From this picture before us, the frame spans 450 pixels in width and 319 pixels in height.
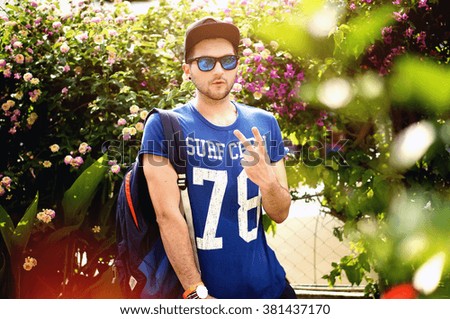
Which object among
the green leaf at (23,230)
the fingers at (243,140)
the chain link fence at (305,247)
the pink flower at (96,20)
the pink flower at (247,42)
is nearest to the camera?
the fingers at (243,140)

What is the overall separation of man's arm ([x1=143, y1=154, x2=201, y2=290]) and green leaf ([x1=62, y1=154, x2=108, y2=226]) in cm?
140

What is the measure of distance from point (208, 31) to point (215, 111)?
29 centimetres

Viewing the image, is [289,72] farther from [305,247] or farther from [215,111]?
[305,247]

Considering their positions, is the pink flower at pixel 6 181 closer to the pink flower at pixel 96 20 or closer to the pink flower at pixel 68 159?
the pink flower at pixel 68 159

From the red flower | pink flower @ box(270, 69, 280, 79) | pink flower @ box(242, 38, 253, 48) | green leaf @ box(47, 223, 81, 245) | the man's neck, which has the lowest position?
the red flower

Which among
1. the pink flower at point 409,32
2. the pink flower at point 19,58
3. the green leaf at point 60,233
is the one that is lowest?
the green leaf at point 60,233

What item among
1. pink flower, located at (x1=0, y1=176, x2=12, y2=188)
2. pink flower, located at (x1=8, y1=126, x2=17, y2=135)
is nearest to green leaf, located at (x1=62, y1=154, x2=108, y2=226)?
pink flower, located at (x1=0, y1=176, x2=12, y2=188)

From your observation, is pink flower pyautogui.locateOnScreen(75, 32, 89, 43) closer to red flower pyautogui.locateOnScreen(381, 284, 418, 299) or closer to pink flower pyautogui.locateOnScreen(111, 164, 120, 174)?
pink flower pyautogui.locateOnScreen(111, 164, 120, 174)

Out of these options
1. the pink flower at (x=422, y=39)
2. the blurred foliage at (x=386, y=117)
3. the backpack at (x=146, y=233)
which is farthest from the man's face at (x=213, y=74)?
the pink flower at (x=422, y=39)

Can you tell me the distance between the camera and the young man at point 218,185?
2100 mm

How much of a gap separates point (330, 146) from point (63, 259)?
5.92 ft

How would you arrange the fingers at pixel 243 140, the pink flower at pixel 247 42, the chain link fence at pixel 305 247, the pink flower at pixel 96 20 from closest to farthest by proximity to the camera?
1. the fingers at pixel 243 140
2. the pink flower at pixel 247 42
3. the pink flower at pixel 96 20
4. the chain link fence at pixel 305 247

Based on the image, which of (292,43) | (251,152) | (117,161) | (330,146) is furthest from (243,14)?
(251,152)

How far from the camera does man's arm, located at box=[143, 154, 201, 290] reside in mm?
2090
